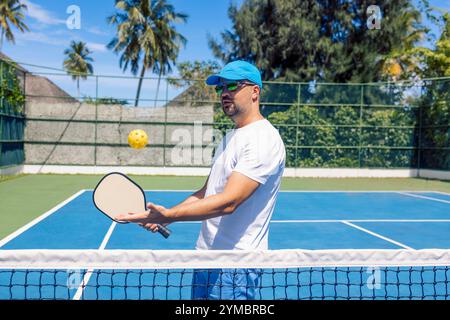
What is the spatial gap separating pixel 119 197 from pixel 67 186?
44.8 feet

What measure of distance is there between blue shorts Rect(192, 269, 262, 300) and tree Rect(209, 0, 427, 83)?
2478 cm

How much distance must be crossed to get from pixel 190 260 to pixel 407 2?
29437 millimetres

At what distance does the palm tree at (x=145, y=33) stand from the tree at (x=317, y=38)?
8.73m

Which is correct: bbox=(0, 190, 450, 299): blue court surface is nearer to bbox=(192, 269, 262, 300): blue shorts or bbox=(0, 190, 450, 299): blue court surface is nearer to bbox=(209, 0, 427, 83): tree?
bbox=(192, 269, 262, 300): blue shorts

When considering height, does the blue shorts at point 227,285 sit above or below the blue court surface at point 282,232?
above

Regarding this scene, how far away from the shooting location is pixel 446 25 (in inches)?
922

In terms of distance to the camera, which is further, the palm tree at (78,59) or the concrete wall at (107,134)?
the palm tree at (78,59)

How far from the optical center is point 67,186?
15.4 meters

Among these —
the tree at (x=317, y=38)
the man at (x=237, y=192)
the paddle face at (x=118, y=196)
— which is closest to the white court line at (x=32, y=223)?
the paddle face at (x=118, y=196)

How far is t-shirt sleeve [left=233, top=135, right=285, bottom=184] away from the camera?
2.22 meters

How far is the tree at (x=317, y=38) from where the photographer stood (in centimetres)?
2641

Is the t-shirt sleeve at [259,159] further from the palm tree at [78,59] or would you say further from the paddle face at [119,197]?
the palm tree at [78,59]

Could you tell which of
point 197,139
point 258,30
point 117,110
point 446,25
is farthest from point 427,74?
point 117,110
